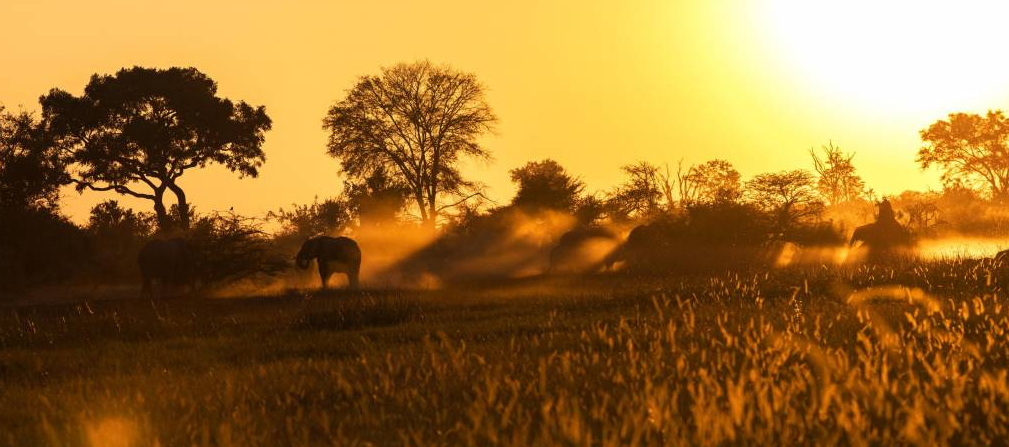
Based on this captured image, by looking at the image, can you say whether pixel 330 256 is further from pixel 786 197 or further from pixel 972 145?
pixel 972 145

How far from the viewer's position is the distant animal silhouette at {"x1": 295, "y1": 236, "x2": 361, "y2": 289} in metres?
26.2

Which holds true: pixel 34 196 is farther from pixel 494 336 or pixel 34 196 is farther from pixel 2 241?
pixel 494 336

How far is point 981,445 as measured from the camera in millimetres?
4652

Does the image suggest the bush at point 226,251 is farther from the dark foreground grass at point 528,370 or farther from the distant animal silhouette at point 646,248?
the distant animal silhouette at point 646,248

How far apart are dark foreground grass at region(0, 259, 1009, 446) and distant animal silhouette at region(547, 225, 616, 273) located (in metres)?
11.2

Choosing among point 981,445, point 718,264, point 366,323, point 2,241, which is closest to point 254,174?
point 2,241

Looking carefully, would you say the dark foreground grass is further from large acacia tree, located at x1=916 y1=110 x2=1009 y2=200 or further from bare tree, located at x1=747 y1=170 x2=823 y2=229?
large acacia tree, located at x1=916 y1=110 x2=1009 y2=200

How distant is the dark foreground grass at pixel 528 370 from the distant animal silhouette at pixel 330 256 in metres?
5.33

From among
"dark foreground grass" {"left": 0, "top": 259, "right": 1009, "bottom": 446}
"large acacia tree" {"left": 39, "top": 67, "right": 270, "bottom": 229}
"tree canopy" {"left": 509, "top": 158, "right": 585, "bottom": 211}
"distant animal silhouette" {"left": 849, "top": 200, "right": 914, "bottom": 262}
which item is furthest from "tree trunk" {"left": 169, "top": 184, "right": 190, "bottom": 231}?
"distant animal silhouette" {"left": 849, "top": 200, "right": 914, "bottom": 262}

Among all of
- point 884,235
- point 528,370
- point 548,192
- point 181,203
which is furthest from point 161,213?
point 528,370

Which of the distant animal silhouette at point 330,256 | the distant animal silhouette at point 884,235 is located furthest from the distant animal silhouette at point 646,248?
the distant animal silhouette at point 330,256

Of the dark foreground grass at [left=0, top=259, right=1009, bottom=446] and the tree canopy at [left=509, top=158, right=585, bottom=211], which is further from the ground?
the tree canopy at [left=509, top=158, right=585, bottom=211]

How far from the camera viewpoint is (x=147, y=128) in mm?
45969

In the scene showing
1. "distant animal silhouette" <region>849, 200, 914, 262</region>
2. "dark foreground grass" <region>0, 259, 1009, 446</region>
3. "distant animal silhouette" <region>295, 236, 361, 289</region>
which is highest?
"distant animal silhouette" <region>295, 236, 361, 289</region>
